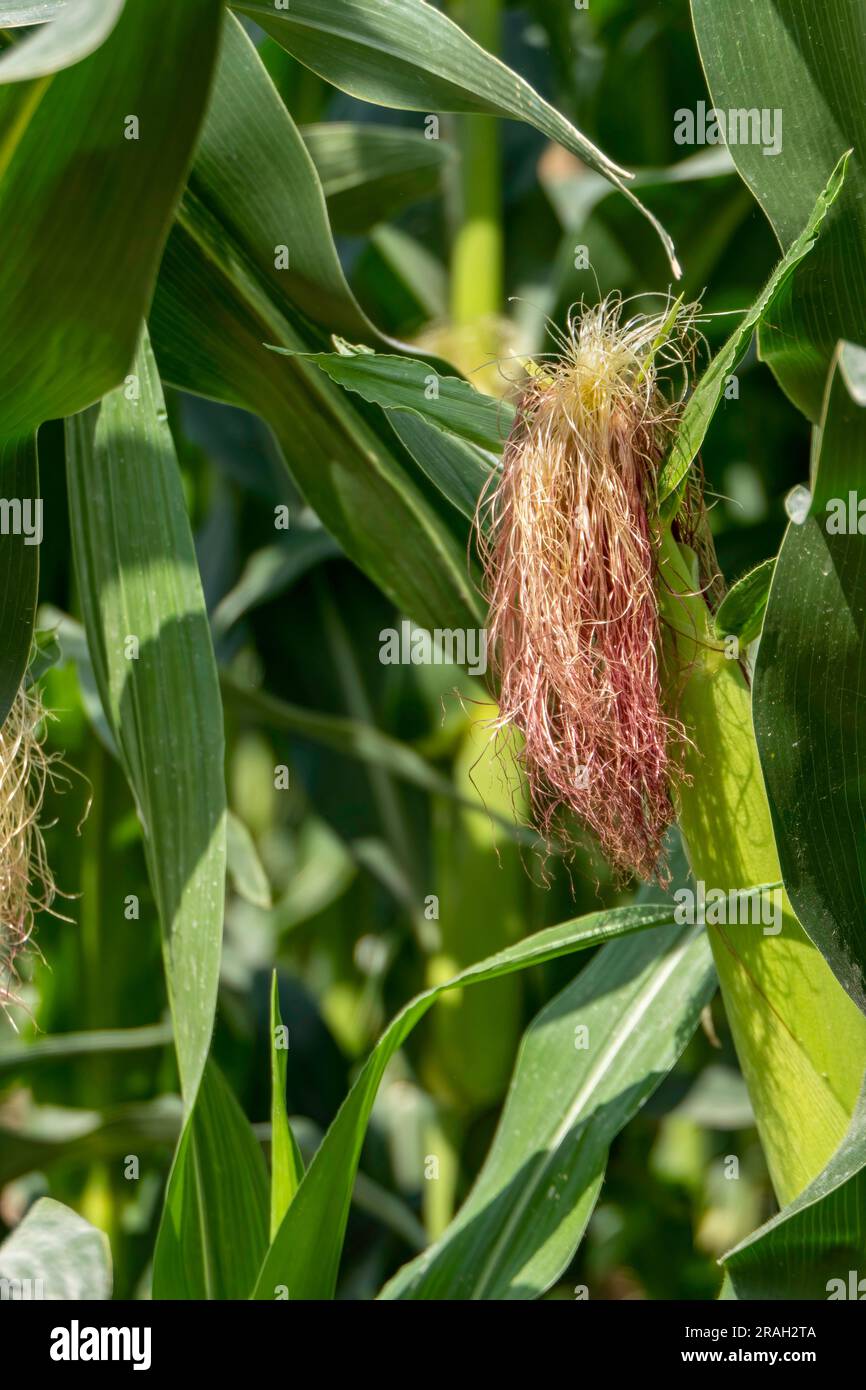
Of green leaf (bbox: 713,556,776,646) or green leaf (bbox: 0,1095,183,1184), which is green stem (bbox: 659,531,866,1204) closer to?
green leaf (bbox: 713,556,776,646)

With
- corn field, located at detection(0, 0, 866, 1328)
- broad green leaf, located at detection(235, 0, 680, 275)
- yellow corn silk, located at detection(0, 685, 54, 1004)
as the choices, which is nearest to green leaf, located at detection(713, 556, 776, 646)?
corn field, located at detection(0, 0, 866, 1328)

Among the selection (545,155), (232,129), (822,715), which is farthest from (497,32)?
(822,715)

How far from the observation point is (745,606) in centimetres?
48

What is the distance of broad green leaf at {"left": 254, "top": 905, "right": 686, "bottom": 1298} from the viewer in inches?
21.5

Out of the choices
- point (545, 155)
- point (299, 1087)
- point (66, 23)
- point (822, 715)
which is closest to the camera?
point (66, 23)

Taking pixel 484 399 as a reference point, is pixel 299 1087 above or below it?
below

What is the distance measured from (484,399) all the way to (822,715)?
7.7 inches

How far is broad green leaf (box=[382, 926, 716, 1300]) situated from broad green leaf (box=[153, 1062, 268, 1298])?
0.09 m

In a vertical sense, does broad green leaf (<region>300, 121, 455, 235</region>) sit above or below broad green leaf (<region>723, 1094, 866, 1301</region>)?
above

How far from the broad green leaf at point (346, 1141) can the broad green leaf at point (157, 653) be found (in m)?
0.08

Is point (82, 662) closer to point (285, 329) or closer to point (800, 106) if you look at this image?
point (285, 329)

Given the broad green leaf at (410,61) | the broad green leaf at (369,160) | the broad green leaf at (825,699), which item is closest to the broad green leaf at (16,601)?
the broad green leaf at (410,61)
